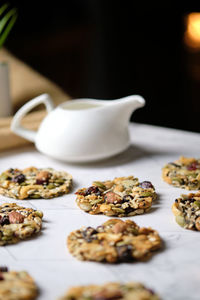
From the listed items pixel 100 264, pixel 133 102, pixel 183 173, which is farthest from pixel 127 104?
pixel 100 264

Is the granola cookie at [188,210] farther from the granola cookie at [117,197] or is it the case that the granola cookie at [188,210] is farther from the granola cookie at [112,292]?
the granola cookie at [112,292]

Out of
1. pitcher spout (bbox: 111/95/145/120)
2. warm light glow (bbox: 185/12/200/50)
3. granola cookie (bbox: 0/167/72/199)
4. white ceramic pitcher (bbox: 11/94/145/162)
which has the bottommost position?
granola cookie (bbox: 0/167/72/199)

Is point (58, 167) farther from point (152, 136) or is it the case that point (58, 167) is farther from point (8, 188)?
point (152, 136)

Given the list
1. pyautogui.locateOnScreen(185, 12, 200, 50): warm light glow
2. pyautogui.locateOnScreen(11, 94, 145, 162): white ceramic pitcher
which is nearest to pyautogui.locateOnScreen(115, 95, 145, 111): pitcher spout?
pyautogui.locateOnScreen(11, 94, 145, 162): white ceramic pitcher

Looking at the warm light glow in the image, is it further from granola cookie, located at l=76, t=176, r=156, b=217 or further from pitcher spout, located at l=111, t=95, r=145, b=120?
granola cookie, located at l=76, t=176, r=156, b=217

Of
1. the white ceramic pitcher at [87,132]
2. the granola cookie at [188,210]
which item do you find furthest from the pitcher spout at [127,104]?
the granola cookie at [188,210]

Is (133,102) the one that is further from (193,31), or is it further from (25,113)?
(193,31)
